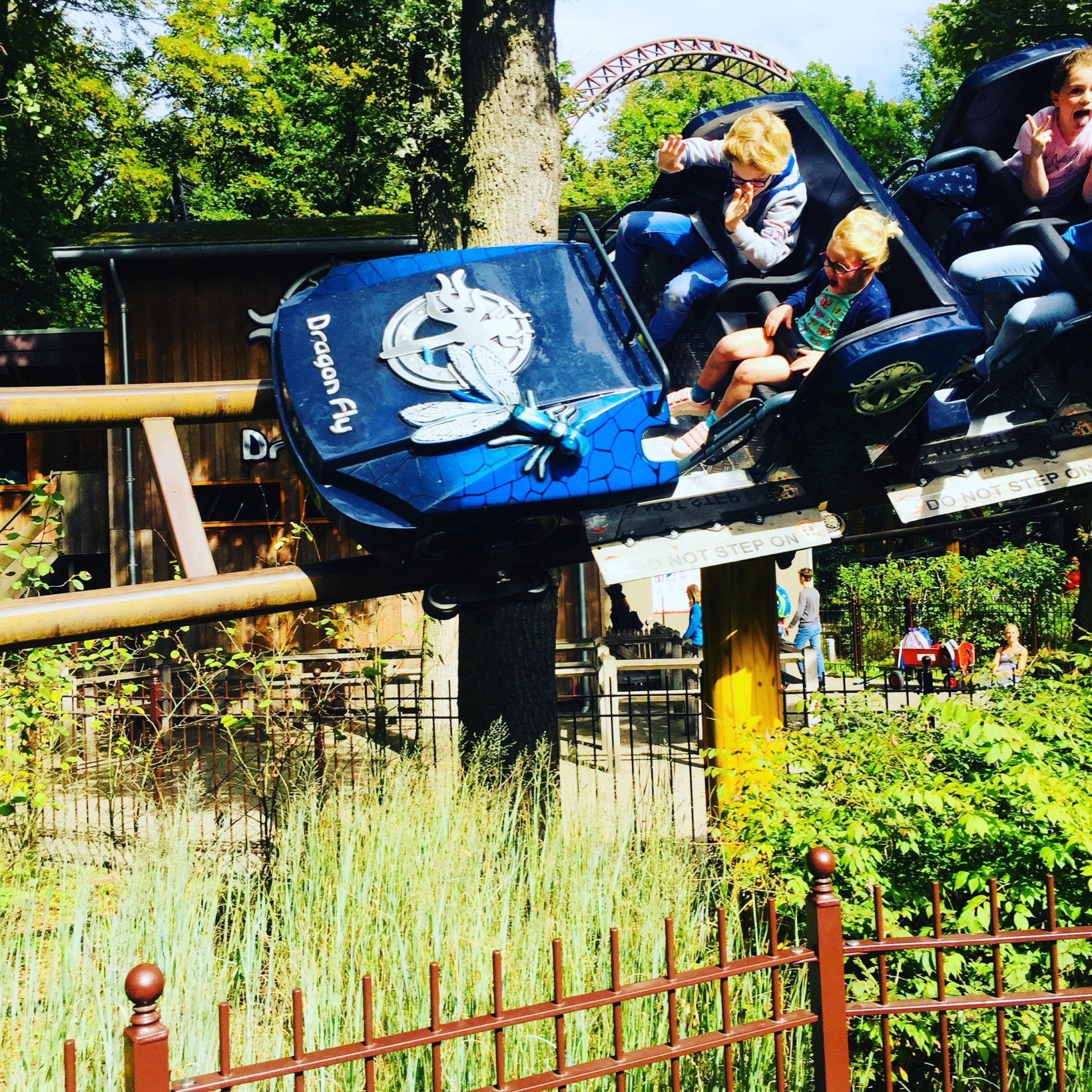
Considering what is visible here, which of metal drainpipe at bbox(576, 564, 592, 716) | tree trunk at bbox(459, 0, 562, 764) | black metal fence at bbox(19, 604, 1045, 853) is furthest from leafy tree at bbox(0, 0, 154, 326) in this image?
tree trunk at bbox(459, 0, 562, 764)

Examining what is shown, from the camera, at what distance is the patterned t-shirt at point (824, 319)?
4.23 metres

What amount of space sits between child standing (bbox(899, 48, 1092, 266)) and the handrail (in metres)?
1.45

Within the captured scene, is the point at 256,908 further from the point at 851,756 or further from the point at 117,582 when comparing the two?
the point at 117,582

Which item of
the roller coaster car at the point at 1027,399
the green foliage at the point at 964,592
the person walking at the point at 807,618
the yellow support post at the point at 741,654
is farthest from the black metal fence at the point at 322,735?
the green foliage at the point at 964,592

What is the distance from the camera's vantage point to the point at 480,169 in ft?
23.1

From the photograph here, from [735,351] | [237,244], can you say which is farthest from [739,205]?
[237,244]

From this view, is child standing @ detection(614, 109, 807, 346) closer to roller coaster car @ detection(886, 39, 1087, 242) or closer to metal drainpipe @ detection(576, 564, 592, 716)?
roller coaster car @ detection(886, 39, 1087, 242)

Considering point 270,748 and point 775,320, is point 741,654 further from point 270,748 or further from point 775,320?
point 270,748

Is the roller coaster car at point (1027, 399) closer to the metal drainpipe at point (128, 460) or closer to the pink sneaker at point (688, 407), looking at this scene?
the pink sneaker at point (688, 407)

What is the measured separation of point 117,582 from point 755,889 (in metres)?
10.9

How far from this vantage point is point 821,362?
→ 13.3 feet

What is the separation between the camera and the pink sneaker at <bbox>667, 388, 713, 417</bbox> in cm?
439

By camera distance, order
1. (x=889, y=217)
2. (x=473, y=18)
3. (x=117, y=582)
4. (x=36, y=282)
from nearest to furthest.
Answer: (x=889, y=217) → (x=473, y=18) → (x=117, y=582) → (x=36, y=282)

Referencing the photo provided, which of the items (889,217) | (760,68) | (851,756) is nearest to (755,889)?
(851,756)
